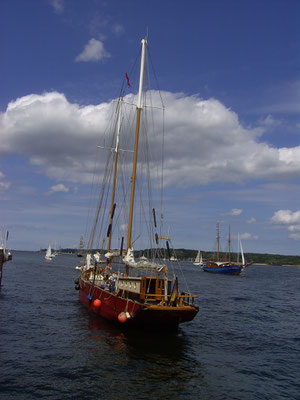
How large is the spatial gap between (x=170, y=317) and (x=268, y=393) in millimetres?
7727

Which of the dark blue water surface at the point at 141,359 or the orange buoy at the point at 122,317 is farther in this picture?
the orange buoy at the point at 122,317

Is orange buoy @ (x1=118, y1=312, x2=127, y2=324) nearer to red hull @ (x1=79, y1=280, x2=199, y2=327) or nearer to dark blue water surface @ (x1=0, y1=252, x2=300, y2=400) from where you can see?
red hull @ (x1=79, y1=280, x2=199, y2=327)

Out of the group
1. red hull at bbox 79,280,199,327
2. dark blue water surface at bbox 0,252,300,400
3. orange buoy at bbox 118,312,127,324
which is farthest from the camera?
orange buoy at bbox 118,312,127,324

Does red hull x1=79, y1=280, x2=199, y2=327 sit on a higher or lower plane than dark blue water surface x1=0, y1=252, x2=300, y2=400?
higher

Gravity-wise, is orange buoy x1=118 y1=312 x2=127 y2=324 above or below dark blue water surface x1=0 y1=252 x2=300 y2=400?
above

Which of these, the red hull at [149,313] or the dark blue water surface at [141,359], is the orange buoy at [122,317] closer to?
the red hull at [149,313]

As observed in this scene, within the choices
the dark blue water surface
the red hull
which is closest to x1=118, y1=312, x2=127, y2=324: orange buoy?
the red hull

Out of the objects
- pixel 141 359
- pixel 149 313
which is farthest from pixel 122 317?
pixel 141 359

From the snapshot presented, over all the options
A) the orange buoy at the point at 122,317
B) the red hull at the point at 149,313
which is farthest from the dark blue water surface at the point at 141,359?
the orange buoy at the point at 122,317

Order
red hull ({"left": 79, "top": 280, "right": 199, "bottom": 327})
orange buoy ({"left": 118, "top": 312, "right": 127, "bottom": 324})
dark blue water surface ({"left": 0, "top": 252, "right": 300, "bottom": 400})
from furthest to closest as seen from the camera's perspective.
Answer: orange buoy ({"left": 118, "top": 312, "right": 127, "bottom": 324})
red hull ({"left": 79, "top": 280, "right": 199, "bottom": 327})
dark blue water surface ({"left": 0, "top": 252, "right": 300, "bottom": 400})

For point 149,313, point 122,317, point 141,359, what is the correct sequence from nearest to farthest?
point 141,359
point 149,313
point 122,317

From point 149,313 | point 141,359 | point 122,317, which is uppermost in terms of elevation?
point 149,313

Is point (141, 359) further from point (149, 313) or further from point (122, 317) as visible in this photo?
point (122, 317)

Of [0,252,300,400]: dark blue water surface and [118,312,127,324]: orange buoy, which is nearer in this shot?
[0,252,300,400]: dark blue water surface
